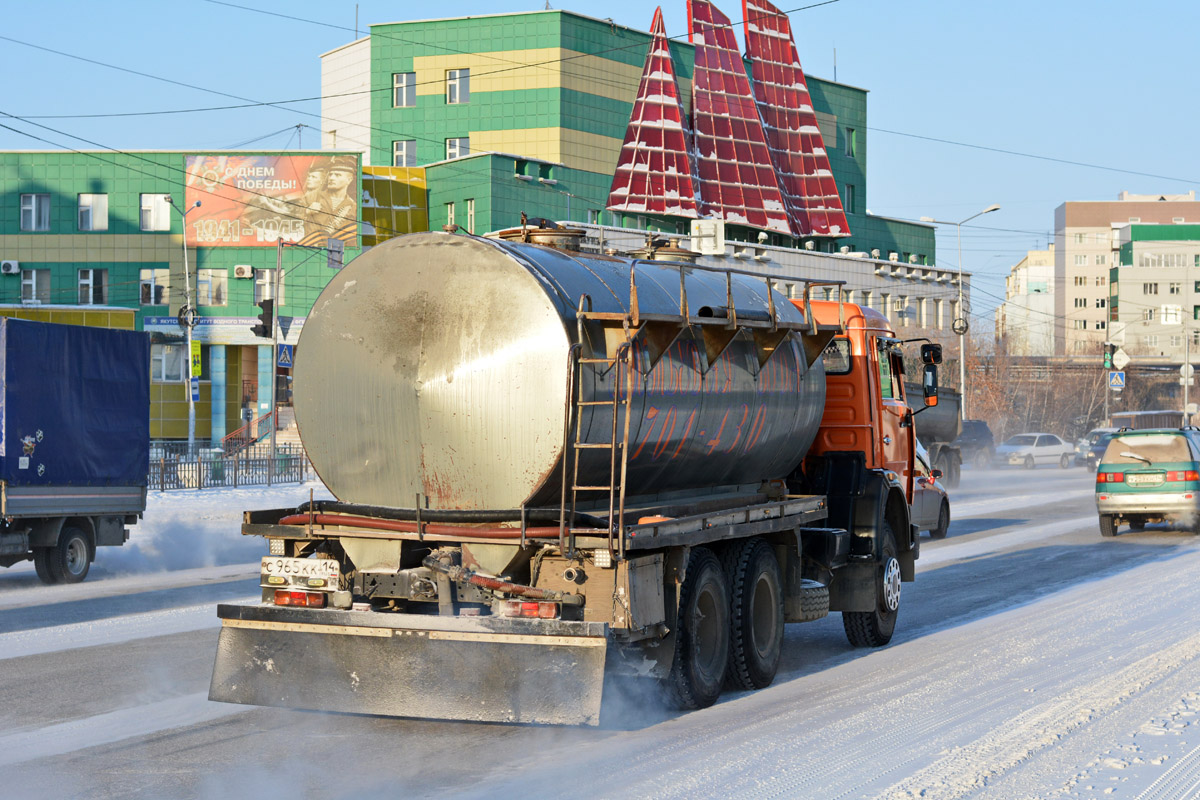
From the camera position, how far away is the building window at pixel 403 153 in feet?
229

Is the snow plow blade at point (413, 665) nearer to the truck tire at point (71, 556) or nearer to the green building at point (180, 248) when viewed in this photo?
the truck tire at point (71, 556)

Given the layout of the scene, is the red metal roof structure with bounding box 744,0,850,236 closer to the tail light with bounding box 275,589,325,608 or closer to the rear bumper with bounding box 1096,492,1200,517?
the rear bumper with bounding box 1096,492,1200,517

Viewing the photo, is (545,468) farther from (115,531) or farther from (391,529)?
(115,531)

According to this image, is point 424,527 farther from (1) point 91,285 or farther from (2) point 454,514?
(1) point 91,285

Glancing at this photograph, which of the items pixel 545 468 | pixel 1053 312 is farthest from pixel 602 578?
pixel 1053 312

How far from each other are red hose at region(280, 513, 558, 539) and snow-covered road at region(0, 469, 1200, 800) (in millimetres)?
1242

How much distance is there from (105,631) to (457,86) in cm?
5916

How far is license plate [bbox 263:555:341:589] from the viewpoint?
27.7 feet

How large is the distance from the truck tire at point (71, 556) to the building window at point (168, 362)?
44.5m

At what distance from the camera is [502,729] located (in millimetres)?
8492

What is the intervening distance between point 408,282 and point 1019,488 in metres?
35.9

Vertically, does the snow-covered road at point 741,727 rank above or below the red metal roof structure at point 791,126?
below

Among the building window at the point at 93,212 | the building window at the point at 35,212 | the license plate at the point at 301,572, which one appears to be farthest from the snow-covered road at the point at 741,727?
the building window at the point at 35,212

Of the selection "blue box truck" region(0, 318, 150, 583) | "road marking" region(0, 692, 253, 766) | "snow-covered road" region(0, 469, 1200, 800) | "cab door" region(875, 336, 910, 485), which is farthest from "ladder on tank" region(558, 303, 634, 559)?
"blue box truck" region(0, 318, 150, 583)
